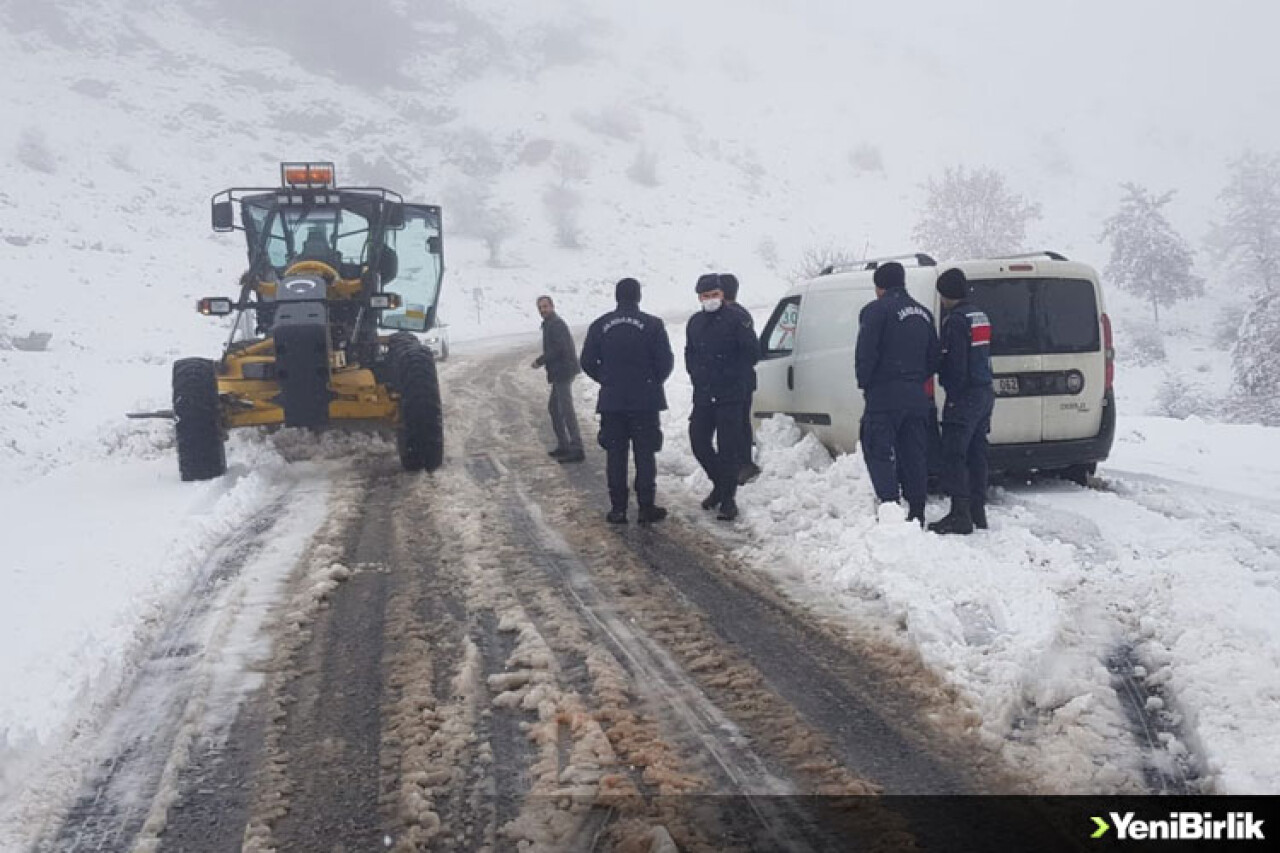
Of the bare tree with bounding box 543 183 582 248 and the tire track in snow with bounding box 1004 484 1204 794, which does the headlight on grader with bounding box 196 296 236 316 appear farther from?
the bare tree with bounding box 543 183 582 248

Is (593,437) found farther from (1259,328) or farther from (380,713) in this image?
(1259,328)

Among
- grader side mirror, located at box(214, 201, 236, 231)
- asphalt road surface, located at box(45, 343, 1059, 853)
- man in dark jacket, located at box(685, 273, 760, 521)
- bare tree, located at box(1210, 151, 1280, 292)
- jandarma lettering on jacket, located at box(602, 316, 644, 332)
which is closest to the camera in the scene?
asphalt road surface, located at box(45, 343, 1059, 853)

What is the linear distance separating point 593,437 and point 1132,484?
592 centimetres

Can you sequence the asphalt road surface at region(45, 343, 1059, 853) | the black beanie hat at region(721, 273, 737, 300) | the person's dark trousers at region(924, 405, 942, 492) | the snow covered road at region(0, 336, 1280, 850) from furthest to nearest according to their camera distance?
the black beanie hat at region(721, 273, 737, 300) < the person's dark trousers at region(924, 405, 942, 492) < the snow covered road at region(0, 336, 1280, 850) < the asphalt road surface at region(45, 343, 1059, 853)

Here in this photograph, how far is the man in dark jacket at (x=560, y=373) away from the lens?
1032cm

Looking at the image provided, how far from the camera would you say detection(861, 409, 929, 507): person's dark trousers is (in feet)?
21.3

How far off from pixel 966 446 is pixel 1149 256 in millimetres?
45654

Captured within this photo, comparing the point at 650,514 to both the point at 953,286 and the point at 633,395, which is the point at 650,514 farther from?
the point at 953,286


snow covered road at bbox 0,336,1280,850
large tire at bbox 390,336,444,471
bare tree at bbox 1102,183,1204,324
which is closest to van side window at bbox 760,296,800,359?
snow covered road at bbox 0,336,1280,850

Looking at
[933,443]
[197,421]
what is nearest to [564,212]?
[197,421]

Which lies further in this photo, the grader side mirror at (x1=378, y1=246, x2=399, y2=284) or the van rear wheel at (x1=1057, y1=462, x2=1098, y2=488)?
the grader side mirror at (x1=378, y1=246, x2=399, y2=284)

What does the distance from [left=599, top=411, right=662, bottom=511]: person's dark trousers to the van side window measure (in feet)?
7.20

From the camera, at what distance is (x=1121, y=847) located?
2930 mm

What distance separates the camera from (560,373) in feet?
34.2
